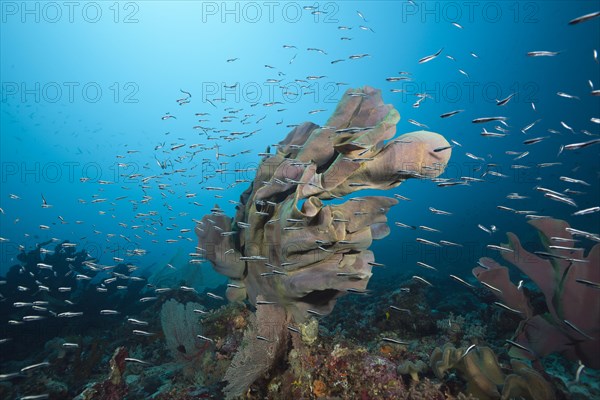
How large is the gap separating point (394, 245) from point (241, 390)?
4285 cm

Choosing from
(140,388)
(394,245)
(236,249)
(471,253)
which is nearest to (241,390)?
(236,249)

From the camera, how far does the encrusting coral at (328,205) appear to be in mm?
3375

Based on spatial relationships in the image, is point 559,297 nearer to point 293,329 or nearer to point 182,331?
point 293,329

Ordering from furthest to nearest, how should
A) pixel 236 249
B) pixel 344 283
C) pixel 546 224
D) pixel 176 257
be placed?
pixel 176 257
pixel 236 249
pixel 546 224
pixel 344 283

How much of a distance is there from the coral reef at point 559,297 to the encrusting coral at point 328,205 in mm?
2441

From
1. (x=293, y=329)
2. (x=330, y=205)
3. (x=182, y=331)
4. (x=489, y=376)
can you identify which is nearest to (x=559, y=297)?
(x=489, y=376)

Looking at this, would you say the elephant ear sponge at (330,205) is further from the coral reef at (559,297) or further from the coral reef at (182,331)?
the coral reef at (559,297)

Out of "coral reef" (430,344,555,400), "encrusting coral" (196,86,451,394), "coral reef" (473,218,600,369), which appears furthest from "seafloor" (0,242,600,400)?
"encrusting coral" (196,86,451,394)

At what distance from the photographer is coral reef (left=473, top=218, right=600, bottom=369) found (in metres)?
3.97

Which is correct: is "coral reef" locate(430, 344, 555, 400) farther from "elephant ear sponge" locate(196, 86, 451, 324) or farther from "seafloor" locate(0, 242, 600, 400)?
"elephant ear sponge" locate(196, 86, 451, 324)

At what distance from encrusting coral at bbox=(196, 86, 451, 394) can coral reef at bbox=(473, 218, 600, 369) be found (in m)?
2.44

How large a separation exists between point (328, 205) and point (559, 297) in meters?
3.62

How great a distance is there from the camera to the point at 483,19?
61.6m

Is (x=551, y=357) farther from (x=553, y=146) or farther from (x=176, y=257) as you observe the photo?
(x=553, y=146)
